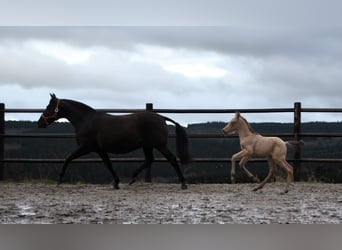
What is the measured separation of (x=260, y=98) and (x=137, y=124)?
1273 mm

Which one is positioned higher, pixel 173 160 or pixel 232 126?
pixel 232 126

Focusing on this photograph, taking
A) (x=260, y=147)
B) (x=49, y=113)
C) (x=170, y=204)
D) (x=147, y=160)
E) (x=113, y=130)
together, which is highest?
(x=49, y=113)

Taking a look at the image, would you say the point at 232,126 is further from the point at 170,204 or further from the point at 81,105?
the point at 81,105

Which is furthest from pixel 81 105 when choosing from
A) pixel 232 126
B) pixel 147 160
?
pixel 232 126

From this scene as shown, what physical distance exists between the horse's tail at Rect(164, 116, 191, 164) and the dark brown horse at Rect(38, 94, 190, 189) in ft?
0.54

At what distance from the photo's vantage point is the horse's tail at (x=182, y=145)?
19.6ft

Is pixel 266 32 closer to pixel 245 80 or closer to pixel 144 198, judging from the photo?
pixel 245 80

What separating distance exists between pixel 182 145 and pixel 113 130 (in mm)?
721

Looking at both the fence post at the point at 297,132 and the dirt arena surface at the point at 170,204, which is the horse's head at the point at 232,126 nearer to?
the dirt arena surface at the point at 170,204

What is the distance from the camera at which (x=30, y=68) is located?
454cm

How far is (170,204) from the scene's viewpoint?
4809 millimetres

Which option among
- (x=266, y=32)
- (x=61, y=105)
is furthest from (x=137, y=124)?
(x=266, y=32)

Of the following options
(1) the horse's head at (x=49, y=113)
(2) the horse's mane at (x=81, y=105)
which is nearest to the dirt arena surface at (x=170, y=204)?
(1) the horse's head at (x=49, y=113)

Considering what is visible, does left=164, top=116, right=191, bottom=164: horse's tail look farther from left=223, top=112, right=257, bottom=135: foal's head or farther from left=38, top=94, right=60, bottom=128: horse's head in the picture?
left=38, top=94, right=60, bottom=128: horse's head
